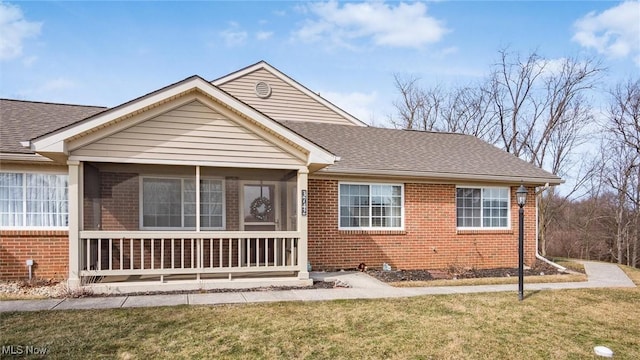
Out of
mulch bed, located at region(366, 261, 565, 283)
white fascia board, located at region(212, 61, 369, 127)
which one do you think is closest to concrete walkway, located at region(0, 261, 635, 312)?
mulch bed, located at region(366, 261, 565, 283)

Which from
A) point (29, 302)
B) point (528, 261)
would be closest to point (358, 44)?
point (528, 261)

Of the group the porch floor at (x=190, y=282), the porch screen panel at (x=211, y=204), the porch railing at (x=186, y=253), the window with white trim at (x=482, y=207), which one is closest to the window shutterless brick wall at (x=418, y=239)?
the window with white trim at (x=482, y=207)

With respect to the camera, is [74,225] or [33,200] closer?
[74,225]

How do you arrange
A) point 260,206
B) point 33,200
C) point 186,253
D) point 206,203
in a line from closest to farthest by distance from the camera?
1. point 33,200
2. point 186,253
3. point 206,203
4. point 260,206

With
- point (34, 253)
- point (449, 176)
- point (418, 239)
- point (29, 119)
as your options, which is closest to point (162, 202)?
point (34, 253)

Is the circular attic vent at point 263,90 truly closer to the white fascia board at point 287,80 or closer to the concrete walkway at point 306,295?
the white fascia board at point 287,80

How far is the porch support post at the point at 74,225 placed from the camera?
7957 mm

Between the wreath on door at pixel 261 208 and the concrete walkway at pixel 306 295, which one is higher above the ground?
the wreath on door at pixel 261 208

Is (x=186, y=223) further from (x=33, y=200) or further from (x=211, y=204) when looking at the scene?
(x=33, y=200)

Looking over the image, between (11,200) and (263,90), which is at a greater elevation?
(263,90)

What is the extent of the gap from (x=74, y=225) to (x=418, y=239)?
27.4 feet

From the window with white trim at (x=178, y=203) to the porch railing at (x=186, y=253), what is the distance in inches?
24.9

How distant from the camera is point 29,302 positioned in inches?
282

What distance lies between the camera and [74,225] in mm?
8016
